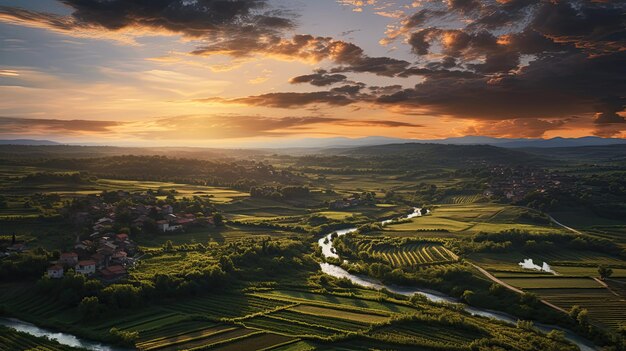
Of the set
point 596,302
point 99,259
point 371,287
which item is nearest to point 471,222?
point 596,302

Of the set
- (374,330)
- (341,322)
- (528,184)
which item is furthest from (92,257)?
(528,184)

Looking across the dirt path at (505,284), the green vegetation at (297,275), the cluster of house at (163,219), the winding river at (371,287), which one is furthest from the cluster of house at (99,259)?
the dirt path at (505,284)

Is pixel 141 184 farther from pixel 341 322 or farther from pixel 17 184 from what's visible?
pixel 341 322

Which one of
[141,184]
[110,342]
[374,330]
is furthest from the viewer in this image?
[141,184]

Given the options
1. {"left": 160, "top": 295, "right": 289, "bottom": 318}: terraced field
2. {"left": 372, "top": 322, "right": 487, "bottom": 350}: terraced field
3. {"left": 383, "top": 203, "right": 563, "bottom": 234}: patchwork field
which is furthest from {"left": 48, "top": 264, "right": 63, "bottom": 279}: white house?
{"left": 383, "top": 203, "right": 563, "bottom": 234}: patchwork field

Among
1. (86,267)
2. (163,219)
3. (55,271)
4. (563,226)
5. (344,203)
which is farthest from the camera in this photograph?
(344,203)

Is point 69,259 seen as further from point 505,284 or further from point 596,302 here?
point 596,302

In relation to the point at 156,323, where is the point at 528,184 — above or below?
above
